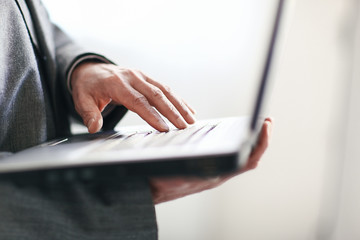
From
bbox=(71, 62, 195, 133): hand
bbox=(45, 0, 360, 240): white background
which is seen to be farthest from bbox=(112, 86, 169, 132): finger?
bbox=(45, 0, 360, 240): white background

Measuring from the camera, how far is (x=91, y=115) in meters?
0.49

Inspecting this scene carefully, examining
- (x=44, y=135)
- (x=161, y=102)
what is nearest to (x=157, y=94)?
(x=161, y=102)

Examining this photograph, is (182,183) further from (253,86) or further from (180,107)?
(253,86)

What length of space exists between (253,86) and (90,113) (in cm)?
59

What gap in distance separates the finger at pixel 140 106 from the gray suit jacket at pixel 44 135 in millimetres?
81

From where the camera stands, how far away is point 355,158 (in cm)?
88

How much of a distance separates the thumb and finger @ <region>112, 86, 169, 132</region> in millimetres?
35

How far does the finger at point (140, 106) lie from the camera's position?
0.46 metres

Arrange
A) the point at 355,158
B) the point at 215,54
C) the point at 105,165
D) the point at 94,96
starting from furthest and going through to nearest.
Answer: the point at 215,54, the point at 355,158, the point at 94,96, the point at 105,165

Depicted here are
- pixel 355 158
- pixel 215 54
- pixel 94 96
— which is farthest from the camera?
pixel 215 54

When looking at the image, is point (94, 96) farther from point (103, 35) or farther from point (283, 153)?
point (283, 153)

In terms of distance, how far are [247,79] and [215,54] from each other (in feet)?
0.37

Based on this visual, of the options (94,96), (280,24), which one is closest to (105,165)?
(280,24)

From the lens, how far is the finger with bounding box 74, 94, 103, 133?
1.56 ft
